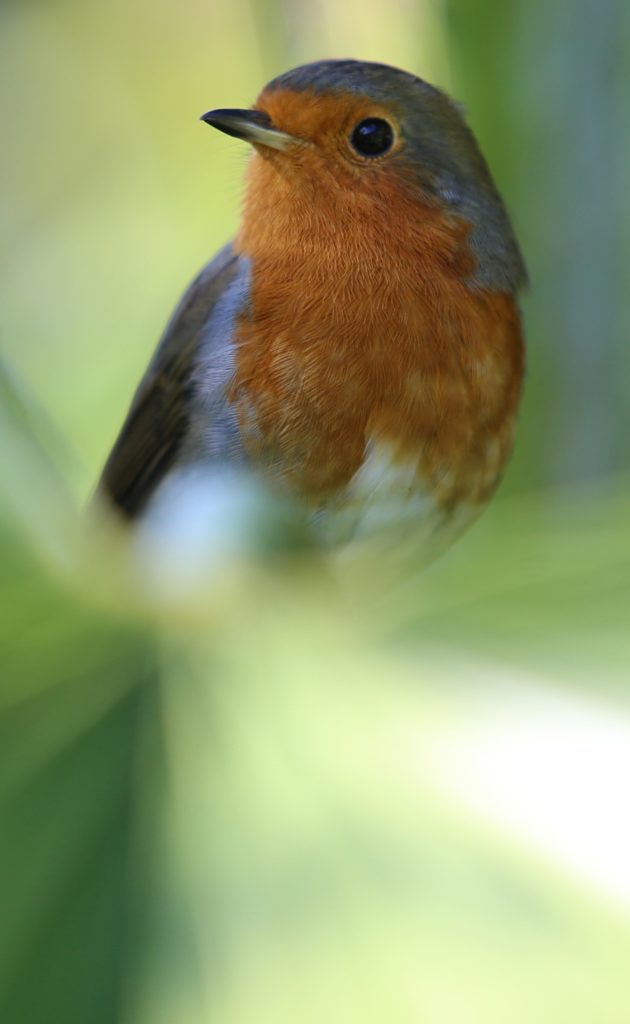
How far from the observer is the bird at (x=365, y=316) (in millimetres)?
1324

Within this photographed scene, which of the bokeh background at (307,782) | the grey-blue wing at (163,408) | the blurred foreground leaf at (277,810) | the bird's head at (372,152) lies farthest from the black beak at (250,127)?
the blurred foreground leaf at (277,810)

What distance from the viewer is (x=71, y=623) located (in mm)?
522

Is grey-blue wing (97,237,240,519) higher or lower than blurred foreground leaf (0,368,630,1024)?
higher

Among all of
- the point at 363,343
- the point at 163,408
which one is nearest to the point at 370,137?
the point at 363,343

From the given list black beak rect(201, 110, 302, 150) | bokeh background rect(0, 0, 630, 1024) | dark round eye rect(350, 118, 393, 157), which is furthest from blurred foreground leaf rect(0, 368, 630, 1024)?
dark round eye rect(350, 118, 393, 157)

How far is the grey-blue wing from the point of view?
1.61 metres

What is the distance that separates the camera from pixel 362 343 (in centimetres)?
133

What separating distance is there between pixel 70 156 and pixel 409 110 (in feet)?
1.98

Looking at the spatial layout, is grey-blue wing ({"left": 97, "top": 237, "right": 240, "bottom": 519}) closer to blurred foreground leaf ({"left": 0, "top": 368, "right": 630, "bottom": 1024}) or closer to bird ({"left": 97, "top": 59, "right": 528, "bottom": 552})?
bird ({"left": 97, "top": 59, "right": 528, "bottom": 552})

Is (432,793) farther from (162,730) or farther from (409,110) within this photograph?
(409,110)

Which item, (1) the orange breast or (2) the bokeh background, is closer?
(2) the bokeh background

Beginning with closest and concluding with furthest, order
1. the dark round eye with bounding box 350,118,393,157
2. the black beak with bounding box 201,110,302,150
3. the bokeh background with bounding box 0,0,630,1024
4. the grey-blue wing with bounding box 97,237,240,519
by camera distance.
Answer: the bokeh background with bounding box 0,0,630,1024 < the black beak with bounding box 201,110,302,150 < the dark round eye with bounding box 350,118,393,157 < the grey-blue wing with bounding box 97,237,240,519

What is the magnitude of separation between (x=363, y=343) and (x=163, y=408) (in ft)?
1.45

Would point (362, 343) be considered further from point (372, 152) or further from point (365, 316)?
point (372, 152)
